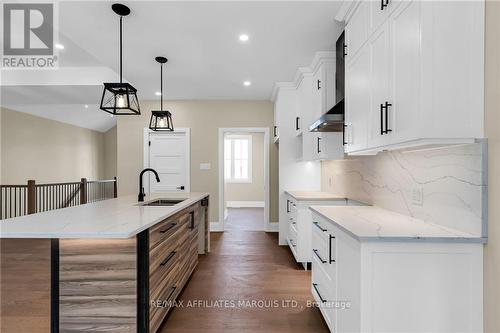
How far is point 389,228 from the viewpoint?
161 centimetres

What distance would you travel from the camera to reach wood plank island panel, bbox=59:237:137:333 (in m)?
1.71

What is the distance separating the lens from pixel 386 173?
233 centimetres

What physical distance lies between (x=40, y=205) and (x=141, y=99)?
291 cm

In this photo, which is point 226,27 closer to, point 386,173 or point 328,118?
point 328,118

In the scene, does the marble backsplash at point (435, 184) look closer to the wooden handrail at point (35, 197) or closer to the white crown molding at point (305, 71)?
the white crown molding at point (305, 71)

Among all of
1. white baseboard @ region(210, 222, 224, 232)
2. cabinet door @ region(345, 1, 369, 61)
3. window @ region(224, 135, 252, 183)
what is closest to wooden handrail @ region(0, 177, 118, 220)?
white baseboard @ region(210, 222, 224, 232)

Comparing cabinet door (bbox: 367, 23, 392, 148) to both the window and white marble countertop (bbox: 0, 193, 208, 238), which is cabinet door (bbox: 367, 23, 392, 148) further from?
the window

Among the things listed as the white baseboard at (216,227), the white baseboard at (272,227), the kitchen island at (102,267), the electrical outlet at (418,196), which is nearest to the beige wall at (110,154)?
the white baseboard at (216,227)

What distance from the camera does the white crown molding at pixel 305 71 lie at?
11.0 feet

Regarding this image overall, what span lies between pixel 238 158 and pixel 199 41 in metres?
6.20

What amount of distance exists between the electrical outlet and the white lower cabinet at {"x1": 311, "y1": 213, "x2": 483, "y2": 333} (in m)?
0.48

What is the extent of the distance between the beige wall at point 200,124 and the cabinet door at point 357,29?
11.2 feet

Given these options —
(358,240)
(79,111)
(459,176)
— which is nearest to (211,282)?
(358,240)

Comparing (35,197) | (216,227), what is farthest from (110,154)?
(216,227)
